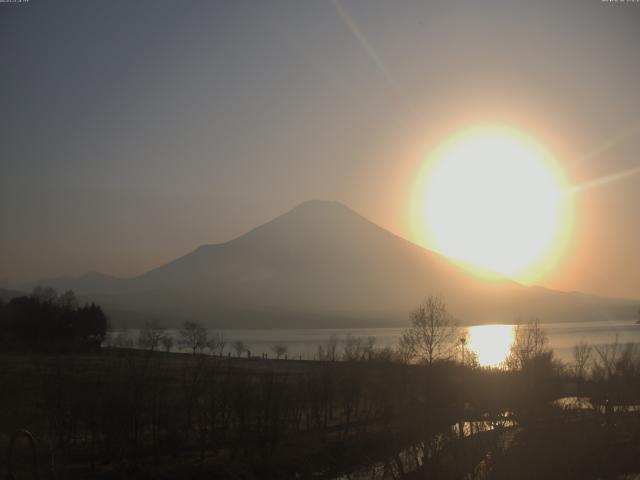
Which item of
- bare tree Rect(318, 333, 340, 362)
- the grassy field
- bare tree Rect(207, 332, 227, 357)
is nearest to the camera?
the grassy field

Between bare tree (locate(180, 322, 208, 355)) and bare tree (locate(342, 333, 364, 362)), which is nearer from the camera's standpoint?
bare tree (locate(342, 333, 364, 362))

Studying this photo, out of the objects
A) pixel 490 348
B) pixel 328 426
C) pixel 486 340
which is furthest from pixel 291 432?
pixel 486 340

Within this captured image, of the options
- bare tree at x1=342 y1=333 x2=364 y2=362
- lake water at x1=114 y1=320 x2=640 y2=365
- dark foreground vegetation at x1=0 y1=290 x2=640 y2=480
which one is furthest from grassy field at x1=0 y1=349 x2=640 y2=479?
lake water at x1=114 y1=320 x2=640 y2=365

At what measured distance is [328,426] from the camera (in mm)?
22500

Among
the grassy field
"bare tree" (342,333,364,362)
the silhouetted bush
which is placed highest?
the silhouetted bush

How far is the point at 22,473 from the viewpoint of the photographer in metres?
13.4

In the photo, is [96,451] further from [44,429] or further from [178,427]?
[178,427]

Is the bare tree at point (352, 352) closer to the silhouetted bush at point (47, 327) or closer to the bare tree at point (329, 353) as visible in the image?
the bare tree at point (329, 353)

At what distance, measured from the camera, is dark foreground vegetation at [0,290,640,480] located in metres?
15.5

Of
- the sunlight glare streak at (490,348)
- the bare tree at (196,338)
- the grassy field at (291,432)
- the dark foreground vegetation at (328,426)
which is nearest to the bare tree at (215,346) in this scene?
the bare tree at (196,338)

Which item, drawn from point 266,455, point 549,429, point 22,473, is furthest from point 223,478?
point 549,429

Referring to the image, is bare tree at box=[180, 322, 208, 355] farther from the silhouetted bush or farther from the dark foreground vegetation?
the dark foreground vegetation

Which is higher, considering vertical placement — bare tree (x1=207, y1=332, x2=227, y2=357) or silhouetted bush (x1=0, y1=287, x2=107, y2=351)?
silhouetted bush (x1=0, y1=287, x2=107, y2=351)

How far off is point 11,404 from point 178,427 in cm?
472
